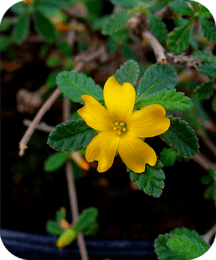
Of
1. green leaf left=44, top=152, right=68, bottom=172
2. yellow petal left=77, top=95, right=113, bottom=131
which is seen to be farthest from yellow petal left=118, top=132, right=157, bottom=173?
green leaf left=44, top=152, right=68, bottom=172

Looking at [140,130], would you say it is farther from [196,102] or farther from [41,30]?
[41,30]

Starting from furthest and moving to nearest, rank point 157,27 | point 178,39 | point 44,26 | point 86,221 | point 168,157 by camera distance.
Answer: point 44,26 → point 86,221 → point 157,27 → point 178,39 → point 168,157

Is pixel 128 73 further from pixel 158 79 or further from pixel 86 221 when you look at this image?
pixel 86 221

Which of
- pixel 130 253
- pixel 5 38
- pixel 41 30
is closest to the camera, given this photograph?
pixel 130 253

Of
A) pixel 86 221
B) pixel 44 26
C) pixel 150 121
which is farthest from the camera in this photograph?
pixel 44 26

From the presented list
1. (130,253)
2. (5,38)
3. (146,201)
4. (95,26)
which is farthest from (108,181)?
(5,38)

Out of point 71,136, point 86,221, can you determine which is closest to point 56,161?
point 86,221
